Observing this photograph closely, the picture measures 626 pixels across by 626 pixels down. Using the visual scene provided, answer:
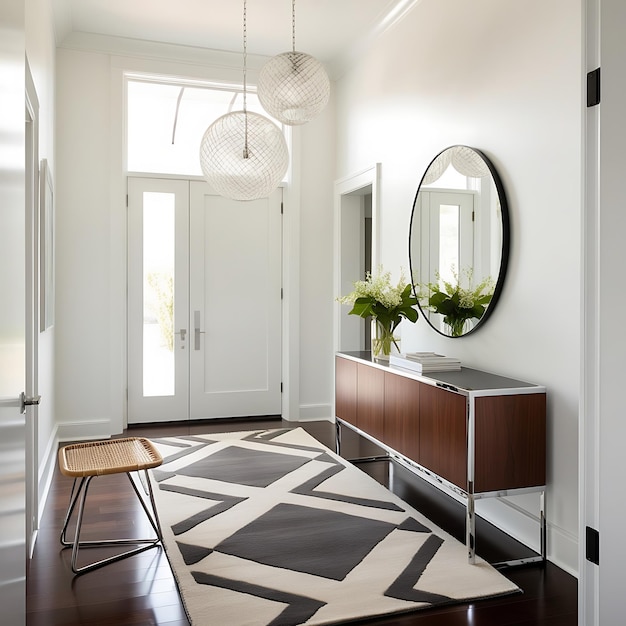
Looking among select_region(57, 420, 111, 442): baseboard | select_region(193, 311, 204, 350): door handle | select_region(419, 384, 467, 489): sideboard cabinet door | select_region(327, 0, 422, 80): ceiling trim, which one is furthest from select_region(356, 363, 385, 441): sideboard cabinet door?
select_region(327, 0, 422, 80): ceiling trim

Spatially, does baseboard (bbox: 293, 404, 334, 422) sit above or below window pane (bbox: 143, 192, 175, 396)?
below

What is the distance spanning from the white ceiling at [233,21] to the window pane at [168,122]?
17.4 inches

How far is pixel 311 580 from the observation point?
2539mm

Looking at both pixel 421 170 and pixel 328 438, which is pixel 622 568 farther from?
pixel 328 438

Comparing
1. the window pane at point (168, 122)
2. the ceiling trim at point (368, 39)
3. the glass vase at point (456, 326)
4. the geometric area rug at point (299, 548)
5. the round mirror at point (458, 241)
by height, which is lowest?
the geometric area rug at point (299, 548)

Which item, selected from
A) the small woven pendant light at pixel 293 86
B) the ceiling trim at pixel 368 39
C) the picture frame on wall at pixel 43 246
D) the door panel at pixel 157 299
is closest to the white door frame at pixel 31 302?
the picture frame on wall at pixel 43 246

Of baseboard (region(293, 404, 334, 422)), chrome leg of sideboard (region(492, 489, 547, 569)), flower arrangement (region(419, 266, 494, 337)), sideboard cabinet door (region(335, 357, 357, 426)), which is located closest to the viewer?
chrome leg of sideboard (region(492, 489, 547, 569))

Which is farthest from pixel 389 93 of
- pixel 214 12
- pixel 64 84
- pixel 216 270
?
pixel 64 84

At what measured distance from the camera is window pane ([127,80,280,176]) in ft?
17.8

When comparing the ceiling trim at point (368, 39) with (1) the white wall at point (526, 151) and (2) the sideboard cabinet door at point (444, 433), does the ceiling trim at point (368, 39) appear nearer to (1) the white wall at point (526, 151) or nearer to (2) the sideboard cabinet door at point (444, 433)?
(1) the white wall at point (526, 151)

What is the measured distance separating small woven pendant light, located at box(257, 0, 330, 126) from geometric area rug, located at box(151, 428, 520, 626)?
Answer: 2.15 meters

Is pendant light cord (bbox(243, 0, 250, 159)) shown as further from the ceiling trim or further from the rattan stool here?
the rattan stool

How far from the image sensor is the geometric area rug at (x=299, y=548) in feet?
7.73

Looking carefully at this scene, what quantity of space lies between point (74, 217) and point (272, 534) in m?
3.22
